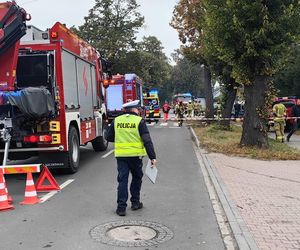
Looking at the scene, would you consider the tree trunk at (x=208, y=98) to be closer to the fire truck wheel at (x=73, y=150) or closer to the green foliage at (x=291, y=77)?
the green foliage at (x=291, y=77)

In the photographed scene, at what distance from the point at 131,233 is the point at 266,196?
3.12 m

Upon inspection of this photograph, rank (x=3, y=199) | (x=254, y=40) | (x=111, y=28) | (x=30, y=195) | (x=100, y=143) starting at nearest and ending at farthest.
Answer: (x=3, y=199), (x=30, y=195), (x=254, y=40), (x=100, y=143), (x=111, y=28)

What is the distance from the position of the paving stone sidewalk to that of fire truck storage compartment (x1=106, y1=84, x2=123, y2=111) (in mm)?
12375

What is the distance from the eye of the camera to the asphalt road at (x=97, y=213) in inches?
224

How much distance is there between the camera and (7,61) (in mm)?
9648

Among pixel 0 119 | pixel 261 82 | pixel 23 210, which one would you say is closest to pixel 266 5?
pixel 261 82

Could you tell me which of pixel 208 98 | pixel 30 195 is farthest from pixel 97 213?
pixel 208 98

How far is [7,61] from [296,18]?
8647mm

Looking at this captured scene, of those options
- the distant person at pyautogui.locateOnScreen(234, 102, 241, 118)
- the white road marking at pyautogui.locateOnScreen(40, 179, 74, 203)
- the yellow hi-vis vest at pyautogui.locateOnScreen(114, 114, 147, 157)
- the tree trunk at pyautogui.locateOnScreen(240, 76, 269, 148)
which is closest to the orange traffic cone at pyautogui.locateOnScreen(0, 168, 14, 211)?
the white road marking at pyautogui.locateOnScreen(40, 179, 74, 203)

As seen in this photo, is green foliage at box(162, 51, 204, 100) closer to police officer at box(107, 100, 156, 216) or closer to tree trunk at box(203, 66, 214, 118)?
tree trunk at box(203, 66, 214, 118)

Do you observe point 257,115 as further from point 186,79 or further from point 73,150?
point 186,79

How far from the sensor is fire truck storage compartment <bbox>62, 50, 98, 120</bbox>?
10.5 metres

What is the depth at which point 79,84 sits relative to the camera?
11812 millimetres

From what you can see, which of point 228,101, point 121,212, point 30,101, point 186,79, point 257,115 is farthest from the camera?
point 186,79
